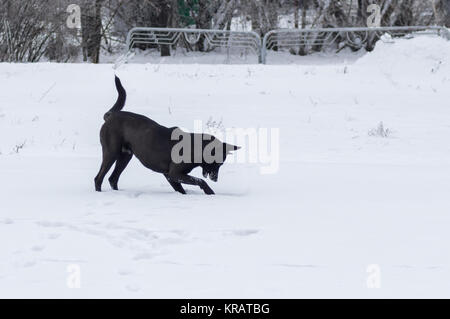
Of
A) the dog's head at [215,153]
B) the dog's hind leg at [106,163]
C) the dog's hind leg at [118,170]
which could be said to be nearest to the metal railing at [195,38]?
the dog's hind leg at [118,170]

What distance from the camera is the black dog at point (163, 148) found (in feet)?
19.8

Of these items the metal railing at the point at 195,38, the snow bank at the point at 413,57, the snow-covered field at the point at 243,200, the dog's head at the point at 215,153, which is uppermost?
the metal railing at the point at 195,38

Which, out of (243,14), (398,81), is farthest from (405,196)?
(243,14)

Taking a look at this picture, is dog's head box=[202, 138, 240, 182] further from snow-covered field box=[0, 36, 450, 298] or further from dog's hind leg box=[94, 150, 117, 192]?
dog's hind leg box=[94, 150, 117, 192]

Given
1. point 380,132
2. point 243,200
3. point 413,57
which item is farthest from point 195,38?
point 243,200

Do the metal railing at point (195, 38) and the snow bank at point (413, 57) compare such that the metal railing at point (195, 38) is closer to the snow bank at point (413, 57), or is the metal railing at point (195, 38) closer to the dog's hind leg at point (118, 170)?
the snow bank at point (413, 57)

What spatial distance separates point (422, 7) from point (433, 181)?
1732cm

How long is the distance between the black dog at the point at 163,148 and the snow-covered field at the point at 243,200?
0.76 feet

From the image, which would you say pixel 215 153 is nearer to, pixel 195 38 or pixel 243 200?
pixel 243 200

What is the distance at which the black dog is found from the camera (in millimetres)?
6039

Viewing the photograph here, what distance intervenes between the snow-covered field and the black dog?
0.23 metres

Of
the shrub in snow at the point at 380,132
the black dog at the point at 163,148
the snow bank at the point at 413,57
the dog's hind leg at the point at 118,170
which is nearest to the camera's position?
the black dog at the point at 163,148

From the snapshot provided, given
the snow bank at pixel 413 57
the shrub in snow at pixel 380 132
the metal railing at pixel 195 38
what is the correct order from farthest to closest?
1. the metal railing at pixel 195 38
2. the snow bank at pixel 413 57
3. the shrub in snow at pixel 380 132

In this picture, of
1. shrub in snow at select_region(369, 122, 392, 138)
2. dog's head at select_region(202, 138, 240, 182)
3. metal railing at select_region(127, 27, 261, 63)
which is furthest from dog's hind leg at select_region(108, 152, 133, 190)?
metal railing at select_region(127, 27, 261, 63)
